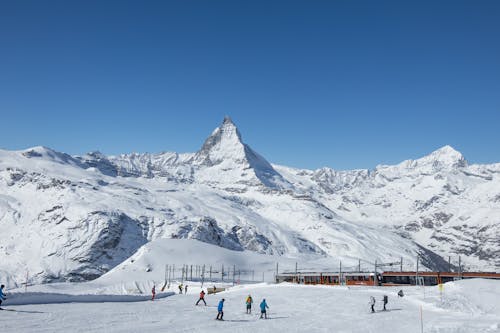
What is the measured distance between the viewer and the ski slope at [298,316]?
32078 mm

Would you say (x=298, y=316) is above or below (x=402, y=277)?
below

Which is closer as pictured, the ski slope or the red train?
the ski slope

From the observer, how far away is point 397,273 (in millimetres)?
84875

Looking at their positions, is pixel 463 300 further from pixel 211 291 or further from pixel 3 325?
pixel 211 291

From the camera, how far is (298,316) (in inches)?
1645

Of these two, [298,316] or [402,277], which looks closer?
[298,316]

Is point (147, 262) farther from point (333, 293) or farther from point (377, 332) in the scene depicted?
point (377, 332)

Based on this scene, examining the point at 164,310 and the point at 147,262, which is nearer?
the point at 164,310

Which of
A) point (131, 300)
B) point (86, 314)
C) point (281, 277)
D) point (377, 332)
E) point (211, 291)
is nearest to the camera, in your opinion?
point (377, 332)

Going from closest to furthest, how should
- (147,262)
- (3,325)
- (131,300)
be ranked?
1. (3,325)
2. (131,300)
3. (147,262)

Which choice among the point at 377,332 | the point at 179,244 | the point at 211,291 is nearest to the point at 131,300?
the point at 211,291

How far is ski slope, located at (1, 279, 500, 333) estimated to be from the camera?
32078mm

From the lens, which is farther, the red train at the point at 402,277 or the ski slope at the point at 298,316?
the red train at the point at 402,277

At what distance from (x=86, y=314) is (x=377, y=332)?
24070 millimetres
